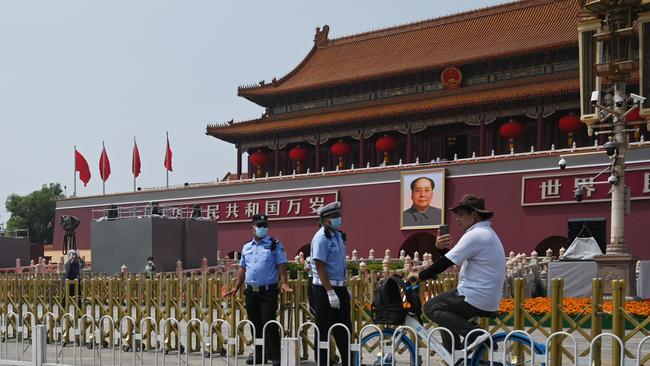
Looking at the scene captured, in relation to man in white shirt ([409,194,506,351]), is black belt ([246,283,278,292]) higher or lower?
lower

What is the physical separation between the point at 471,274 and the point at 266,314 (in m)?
2.46

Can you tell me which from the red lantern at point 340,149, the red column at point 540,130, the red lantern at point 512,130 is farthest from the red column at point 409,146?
the red column at point 540,130

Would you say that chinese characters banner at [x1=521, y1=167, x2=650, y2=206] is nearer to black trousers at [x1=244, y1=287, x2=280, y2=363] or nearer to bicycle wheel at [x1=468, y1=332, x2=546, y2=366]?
black trousers at [x1=244, y1=287, x2=280, y2=363]

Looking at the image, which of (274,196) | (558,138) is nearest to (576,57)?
(558,138)

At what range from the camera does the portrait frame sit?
87.8 feet

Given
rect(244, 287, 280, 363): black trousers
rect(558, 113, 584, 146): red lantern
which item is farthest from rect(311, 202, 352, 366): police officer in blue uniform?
rect(558, 113, 584, 146): red lantern

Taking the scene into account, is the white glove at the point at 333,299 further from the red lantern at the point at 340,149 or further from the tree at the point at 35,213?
the tree at the point at 35,213

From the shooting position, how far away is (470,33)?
31906mm

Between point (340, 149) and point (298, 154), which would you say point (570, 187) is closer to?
point (340, 149)

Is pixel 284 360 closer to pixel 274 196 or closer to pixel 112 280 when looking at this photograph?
pixel 112 280

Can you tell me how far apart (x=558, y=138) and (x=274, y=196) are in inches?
417

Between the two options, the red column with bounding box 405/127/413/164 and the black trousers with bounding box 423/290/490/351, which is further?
the red column with bounding box 405/127/413/164

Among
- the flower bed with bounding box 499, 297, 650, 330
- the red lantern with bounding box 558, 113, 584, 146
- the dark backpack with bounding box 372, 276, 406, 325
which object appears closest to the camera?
the dark backpack with bounding box 372, 276, 406, 325

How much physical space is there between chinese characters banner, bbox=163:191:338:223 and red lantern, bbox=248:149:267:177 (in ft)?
9.67
